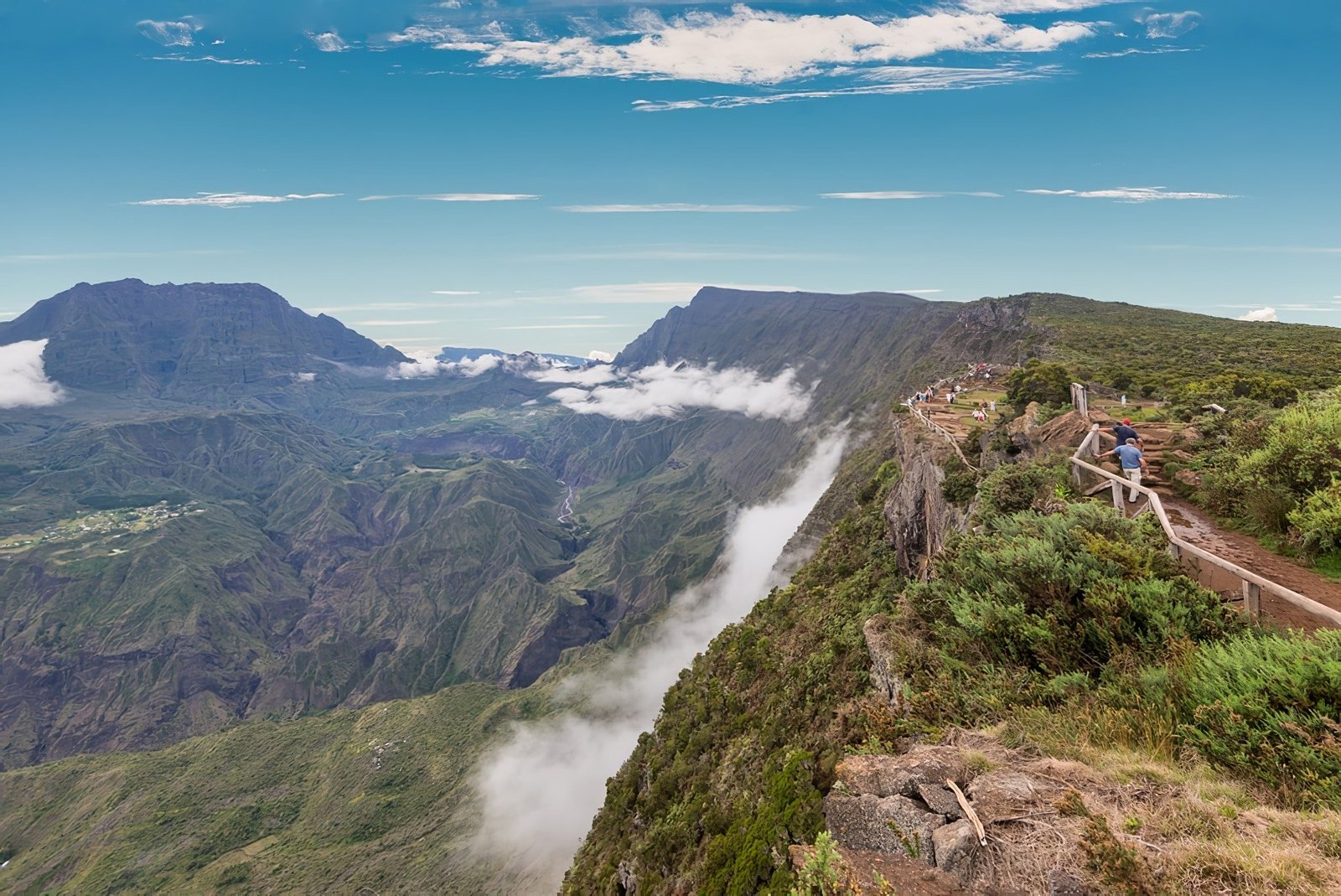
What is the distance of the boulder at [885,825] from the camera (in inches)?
279

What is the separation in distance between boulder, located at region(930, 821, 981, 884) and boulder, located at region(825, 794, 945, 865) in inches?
8.7

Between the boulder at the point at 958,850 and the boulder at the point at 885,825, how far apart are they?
0.72 ft

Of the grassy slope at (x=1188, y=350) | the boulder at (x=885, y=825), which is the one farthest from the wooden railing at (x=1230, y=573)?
the grassy slope at (x=1188, y=350)

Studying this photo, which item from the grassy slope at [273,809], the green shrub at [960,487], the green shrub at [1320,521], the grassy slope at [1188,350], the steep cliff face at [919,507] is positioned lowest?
the grassy slope at [273,809]

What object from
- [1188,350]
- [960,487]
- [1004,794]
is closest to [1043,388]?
[960,487]

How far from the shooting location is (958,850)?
655 centimetres

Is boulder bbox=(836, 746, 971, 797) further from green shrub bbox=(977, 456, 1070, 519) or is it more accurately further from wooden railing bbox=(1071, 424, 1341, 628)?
green shrub bbox=(977, 456, 1070, 519)

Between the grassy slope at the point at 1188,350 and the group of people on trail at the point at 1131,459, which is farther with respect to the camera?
the grassy slope at the point at 1188,350

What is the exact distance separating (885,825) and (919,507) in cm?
2380

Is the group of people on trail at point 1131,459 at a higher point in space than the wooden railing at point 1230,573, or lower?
higher

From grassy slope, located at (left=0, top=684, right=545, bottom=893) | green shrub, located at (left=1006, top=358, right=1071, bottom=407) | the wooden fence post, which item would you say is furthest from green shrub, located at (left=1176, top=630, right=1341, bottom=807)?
grassy slope, located at (left=0, top=684, right=545, bottom=893)

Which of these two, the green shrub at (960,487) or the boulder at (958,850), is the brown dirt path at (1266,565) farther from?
the green shrub at (960,487)

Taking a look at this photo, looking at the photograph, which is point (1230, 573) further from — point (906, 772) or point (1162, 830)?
point (906, 772)

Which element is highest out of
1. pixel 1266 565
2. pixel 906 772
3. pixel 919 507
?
pixel 1266 565
